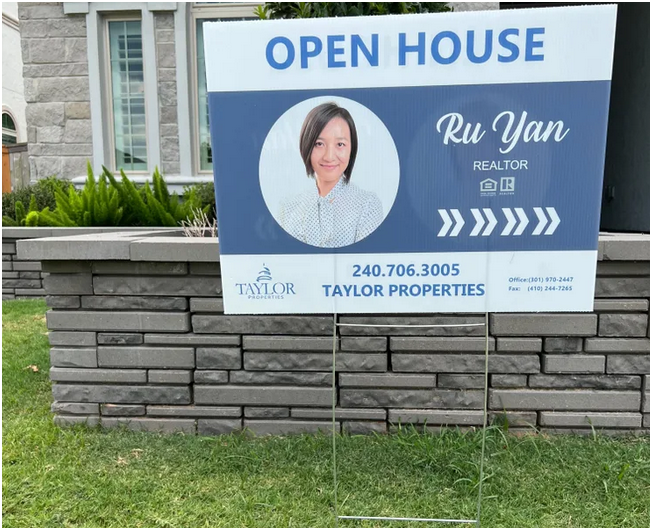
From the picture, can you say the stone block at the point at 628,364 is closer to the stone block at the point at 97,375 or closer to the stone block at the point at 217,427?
the stone block at the point at 217,427

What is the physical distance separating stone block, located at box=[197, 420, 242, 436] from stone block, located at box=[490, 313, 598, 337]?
4.97ft

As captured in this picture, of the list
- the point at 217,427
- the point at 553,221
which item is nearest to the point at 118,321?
the point at 217,427

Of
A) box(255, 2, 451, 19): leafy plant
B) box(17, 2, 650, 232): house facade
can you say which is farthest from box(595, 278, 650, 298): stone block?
box(17, 2, 650, 232): house facade

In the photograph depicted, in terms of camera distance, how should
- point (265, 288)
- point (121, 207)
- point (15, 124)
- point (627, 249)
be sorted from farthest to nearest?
point (15, 124), point (121, 207), point (627, 249), point (265, 288)

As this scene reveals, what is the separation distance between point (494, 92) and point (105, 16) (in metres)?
6.46

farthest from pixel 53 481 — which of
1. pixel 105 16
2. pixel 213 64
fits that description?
pixel 105 16

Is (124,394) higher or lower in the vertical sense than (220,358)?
lower

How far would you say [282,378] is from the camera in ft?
9.29

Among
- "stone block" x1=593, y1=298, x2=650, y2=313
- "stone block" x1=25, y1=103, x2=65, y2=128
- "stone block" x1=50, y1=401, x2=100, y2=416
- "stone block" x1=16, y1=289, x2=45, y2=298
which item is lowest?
"stone block" x1=50, y1=401, x2=100, y2=416

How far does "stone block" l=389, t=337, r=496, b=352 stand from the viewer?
2734 millimetres

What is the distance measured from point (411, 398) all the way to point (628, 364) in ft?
3.83

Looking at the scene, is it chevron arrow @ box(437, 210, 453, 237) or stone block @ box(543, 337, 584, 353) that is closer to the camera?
chevron arrow @ box(437, 210, 453, 237)

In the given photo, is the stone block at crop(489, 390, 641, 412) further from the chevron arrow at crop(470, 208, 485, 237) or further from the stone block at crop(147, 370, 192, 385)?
the stone block at crop(147, 370, 192, 385)

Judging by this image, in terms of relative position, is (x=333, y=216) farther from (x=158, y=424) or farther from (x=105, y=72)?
(x=105, y=72)
